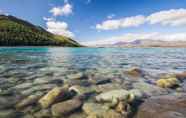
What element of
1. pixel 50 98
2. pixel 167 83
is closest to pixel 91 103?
pixel 50 98

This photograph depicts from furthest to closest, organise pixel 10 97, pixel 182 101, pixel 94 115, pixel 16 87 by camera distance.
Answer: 1. pixel 16 87
2. pixel 10 97
3. pixel 182 101
4. pixel 94 115

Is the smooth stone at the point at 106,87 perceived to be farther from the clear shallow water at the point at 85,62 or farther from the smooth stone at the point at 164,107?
the clear shallow water at the point at 85,62

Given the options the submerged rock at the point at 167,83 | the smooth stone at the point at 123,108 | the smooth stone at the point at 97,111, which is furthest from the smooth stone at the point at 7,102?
the submerged rock at the point at 167,83

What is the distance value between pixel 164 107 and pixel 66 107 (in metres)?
4.26

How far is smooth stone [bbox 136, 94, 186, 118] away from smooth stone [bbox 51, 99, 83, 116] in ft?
8.83

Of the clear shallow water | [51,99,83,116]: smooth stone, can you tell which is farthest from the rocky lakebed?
the clear shallow water

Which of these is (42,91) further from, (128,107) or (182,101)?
(182,101)

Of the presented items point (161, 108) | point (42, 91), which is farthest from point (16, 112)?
point (161, 108)

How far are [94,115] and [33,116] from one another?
7.84ft

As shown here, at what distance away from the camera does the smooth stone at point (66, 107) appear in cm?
712

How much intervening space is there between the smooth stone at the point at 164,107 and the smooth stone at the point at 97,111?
1.00 meters

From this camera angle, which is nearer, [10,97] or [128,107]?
[128,107]

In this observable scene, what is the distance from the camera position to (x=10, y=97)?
29.2 feet

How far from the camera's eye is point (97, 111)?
7105 millimetres
